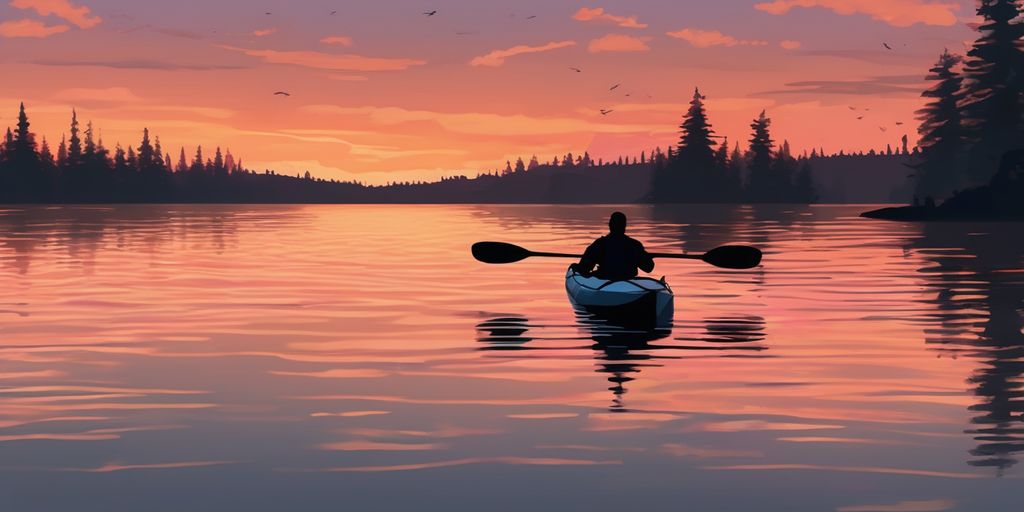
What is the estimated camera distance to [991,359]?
56.2ft

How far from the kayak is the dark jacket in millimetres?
286

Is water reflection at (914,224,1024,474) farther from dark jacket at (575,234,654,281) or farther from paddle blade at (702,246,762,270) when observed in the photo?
dark jacket at (575,234,654,281)

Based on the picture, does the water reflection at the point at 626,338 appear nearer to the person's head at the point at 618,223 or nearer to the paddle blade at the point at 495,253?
the person's head at the point at 618,223

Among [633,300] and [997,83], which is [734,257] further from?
[997,83]

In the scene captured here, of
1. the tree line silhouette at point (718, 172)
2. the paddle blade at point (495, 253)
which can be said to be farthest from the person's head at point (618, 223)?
→ the tree line silhouette at point (718, 172)

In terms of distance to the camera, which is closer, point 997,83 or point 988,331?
point 988,331

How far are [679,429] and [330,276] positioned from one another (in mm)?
24143

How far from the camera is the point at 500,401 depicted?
13.5m

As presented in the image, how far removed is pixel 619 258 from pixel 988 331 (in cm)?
635

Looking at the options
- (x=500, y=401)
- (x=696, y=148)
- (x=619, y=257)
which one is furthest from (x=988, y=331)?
(x=696, y=148)

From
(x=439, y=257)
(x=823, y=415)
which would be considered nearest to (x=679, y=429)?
(x=823, y=415)

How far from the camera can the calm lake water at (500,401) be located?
9461mm

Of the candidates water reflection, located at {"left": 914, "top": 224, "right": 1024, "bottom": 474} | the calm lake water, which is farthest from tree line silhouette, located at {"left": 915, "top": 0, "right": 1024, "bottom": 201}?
the calm lake water

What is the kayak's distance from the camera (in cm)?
2167
